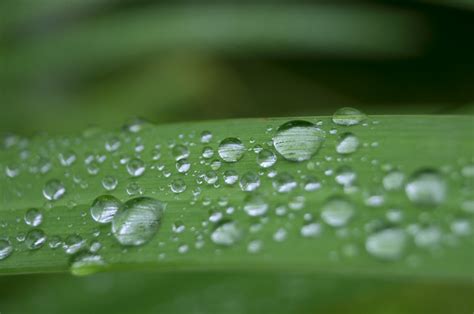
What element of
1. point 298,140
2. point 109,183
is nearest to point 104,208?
point 109,183

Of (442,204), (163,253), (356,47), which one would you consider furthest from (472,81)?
(163,253)

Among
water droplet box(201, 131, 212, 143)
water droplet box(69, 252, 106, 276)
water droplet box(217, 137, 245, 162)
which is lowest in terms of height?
water droplet box(69, 252, 106, 276)

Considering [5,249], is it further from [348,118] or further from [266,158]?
[348,118]

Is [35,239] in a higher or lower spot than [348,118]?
lower

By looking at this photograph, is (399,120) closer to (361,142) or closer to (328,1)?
(361,142)

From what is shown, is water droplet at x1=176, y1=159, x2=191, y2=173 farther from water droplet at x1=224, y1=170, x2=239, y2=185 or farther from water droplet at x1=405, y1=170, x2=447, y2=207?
water droplet at x1=405, y1=170, x2=447, y2=207

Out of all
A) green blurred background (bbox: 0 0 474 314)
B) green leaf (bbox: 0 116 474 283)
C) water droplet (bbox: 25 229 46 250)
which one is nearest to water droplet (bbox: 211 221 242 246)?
green leaf (bbox: 0 116 474 283)
